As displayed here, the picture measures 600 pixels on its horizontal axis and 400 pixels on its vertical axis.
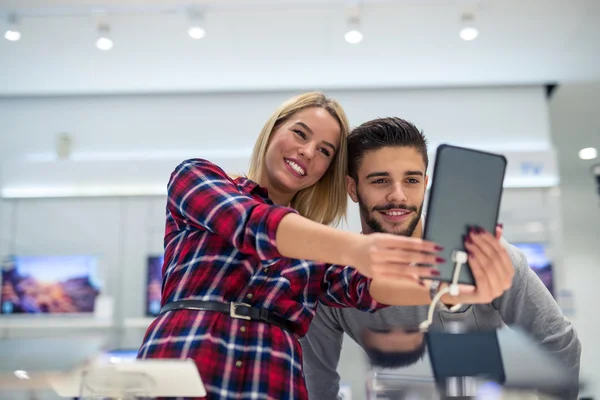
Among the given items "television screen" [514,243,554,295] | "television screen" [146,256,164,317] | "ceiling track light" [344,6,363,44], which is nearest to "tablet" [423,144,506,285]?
"ceiling track light" [344,6,363,44]

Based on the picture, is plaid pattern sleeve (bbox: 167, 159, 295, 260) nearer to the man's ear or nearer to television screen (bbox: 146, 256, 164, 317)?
the man's ear

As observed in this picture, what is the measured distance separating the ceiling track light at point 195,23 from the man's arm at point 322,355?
2.46 meters

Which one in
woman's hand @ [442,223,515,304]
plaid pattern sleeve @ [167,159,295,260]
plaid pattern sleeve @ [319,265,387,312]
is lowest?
plaid pattern sleeve @ [319,265,387,312]

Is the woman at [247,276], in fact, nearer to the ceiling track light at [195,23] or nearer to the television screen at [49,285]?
the ceiling track light at [195,23]

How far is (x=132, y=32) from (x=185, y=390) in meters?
3.49

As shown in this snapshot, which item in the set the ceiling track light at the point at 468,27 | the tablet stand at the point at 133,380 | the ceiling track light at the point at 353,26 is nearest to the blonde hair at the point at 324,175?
the tablet stand at the point at 133,380

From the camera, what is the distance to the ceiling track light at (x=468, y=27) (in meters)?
3.71

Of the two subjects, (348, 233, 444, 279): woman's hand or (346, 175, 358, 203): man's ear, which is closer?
(348, 233, 444, 279): woman's hand

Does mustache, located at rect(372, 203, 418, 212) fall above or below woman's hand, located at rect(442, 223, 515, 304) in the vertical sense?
above

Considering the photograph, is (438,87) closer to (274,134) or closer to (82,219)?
(82,219)

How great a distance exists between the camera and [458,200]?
108cm

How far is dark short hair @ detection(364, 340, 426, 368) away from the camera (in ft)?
3.73

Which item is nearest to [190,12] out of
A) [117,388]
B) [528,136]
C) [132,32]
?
[132,32]

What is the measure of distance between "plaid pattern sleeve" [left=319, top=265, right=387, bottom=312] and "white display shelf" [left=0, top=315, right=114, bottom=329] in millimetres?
3444
